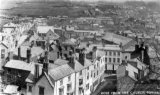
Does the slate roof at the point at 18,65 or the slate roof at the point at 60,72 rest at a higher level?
the slate roof at the point at 60,72

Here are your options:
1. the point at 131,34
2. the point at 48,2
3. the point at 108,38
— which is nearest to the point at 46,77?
the point at 48,2

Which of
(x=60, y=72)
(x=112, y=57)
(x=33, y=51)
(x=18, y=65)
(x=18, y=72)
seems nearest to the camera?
(x=60, y=72)

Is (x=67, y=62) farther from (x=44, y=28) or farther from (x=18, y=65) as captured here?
(x=44, y=28)

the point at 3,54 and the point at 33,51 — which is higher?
the point at 3,54

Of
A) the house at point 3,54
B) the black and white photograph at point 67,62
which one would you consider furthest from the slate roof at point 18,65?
the house at point 3,54

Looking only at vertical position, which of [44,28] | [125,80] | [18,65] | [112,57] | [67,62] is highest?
[44,28]

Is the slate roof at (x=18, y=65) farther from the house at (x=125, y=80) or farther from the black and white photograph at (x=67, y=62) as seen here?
the house at (x=125, y=80)

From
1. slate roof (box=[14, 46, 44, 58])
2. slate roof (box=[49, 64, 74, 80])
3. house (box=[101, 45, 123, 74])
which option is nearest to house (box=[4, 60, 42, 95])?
slate roof (box=[49, 64, 74, 80])

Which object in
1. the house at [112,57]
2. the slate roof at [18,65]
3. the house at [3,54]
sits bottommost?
the house at [112,57]

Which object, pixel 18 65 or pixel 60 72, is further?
pixel 18 65

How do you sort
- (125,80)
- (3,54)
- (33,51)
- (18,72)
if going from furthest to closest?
(33,51) → (3,54) → (18,72) → (125,80)

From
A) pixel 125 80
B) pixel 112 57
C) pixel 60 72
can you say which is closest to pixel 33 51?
pixel 60 72
